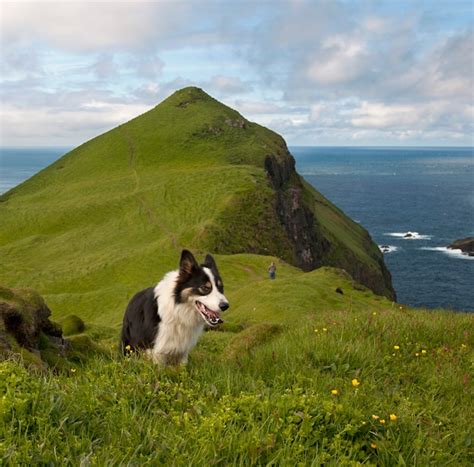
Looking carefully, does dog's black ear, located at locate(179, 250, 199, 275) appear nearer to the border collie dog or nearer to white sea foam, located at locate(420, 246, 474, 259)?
the border collie dog

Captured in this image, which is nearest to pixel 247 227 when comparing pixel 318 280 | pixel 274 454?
pixel 318 280

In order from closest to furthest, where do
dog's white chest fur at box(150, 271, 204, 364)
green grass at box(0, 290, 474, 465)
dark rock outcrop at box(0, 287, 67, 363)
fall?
green grass at box(0, 290, 474, 465) → dark rock outcrop at box(0, 287, 67, 363) → dog's white chest fur at box(150, 271, 204, 364)

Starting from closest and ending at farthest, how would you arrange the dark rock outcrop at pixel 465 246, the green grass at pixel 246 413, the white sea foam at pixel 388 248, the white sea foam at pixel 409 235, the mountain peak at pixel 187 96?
the green grass at pixel 246 413 < the dark rock outcrop at pixel 465 246 < the white sea foam at pixel 388 248 < the mountain peak at pixel 187 96 < the white sea foam at pixel 409 235

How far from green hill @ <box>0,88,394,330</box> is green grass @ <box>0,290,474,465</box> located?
130 ft

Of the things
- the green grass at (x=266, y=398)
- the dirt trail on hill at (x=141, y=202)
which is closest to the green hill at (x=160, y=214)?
the dirt trail on hill at (x=141, y=202)

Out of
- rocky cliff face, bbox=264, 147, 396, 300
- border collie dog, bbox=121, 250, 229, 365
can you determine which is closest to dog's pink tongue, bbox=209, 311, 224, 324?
border collie dog, bbox=121, 250, 229, 365

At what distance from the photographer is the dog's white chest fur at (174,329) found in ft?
32.4

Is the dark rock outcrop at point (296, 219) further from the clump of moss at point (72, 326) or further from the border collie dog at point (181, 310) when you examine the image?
the border collie dog at point (181, 310)

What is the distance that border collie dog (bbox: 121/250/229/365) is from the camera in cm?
953

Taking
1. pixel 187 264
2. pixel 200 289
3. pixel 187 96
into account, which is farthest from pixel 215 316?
pixel 187 96

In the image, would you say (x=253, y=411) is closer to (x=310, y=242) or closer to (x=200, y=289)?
(x=200, y=289)

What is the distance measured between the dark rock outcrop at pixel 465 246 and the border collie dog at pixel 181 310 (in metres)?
137

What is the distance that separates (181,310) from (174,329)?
42cm

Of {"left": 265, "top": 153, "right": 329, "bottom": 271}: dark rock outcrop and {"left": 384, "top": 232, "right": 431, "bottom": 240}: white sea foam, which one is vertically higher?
{"left": 265, "top": 153, "right": 329, "bottom": 271}: dark rock outcrop
